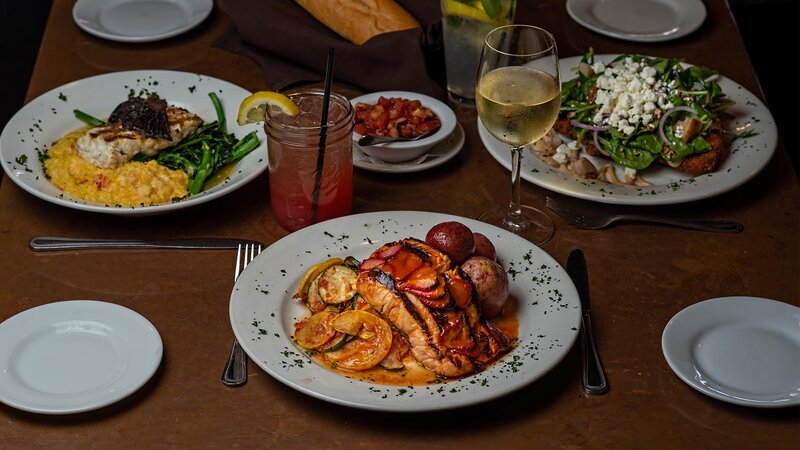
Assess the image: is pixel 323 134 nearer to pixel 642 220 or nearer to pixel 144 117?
pixel 144 117

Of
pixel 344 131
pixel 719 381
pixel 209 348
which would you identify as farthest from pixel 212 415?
pixel 719 381

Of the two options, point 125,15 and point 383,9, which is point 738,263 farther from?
point 125,15

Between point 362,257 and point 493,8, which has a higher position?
point 493,8

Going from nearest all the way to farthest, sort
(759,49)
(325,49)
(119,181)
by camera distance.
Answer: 1. (119,181)
2. (325,49)
3. (759,49)

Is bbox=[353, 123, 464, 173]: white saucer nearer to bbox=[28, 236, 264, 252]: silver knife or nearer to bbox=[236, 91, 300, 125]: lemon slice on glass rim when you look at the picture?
bbox=[236, 91, 300, 125]: lemon slice on glass rim

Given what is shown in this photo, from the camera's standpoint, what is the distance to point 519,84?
6.87 feet

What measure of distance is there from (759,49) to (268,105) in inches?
154

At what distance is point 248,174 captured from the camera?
2350 mm

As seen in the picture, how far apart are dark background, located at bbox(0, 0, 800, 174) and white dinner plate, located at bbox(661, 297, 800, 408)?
2.78 metres

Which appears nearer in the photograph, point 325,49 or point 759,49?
point 325,49

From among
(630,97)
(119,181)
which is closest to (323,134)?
(119,181)

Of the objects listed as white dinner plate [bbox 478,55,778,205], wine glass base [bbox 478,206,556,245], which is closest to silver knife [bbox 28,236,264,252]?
wine glass base [bbox 478,206,556,245]

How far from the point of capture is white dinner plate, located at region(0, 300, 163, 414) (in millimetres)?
1725

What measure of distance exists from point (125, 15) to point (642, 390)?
2285 mm
